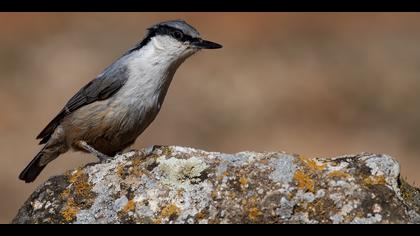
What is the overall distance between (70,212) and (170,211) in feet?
2.08

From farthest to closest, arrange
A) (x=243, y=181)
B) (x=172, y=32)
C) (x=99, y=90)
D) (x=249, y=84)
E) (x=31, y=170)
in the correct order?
(x=249, y=84) → (x=31, y=170) → (x=172, y=32) → (x=99, y=90) → (x=243, y=181)

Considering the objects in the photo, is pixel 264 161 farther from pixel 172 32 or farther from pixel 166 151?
pixel 172 32

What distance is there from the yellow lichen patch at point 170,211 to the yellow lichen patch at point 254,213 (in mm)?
439

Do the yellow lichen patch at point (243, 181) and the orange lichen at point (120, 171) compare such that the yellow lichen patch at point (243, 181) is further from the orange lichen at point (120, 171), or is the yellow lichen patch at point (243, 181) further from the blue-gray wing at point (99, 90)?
the blue-gray wing at point (99, 90)

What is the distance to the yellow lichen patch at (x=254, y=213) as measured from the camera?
477 centimetres

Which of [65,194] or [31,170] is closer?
[65,194]

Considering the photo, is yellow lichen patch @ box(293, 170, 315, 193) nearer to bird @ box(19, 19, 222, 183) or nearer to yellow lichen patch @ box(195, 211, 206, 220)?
yellow lichen patch @ box(195, 211, 206, 220)

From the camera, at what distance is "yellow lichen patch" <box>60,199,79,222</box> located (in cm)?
502

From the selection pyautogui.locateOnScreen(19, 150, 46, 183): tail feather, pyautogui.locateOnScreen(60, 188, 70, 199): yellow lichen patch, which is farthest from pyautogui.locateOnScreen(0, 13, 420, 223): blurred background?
pyautogui.locateOnScreen(60, 188, 70, 199): yellow lichen patch

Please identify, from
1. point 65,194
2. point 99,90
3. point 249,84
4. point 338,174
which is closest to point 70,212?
point 65,194

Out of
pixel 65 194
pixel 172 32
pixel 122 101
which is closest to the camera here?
pixel 65 194

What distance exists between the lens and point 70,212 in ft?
16.6
